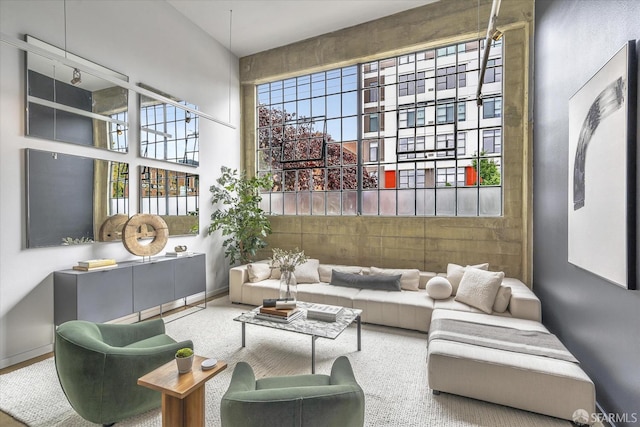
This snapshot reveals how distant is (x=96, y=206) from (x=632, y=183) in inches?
195

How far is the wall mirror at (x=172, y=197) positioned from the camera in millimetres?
4180

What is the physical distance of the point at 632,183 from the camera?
1.76 metres

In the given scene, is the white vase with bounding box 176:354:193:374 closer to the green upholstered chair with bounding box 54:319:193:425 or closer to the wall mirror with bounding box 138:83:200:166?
the green upholstered chair with bounding box 54:319:193:425

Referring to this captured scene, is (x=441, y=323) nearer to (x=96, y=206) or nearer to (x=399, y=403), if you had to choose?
(x=399, y=403)

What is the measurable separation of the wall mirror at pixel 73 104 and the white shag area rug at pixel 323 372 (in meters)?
2.44

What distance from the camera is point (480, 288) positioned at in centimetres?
345

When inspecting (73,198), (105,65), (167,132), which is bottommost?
(73,198)

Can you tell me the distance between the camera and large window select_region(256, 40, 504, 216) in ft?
14.6

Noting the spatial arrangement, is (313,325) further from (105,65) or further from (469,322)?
(105,65)

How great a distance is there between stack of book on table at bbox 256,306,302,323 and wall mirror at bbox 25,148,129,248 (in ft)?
7.19

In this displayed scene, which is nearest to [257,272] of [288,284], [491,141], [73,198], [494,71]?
[288,284]

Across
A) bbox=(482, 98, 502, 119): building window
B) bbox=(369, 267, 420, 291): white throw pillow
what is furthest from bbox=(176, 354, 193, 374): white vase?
bbox=(482, 98, 502, 119): building window

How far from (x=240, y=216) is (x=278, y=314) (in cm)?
274

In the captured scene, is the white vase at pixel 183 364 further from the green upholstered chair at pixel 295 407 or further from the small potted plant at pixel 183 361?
the green upholstered chair at pixel 295 407
